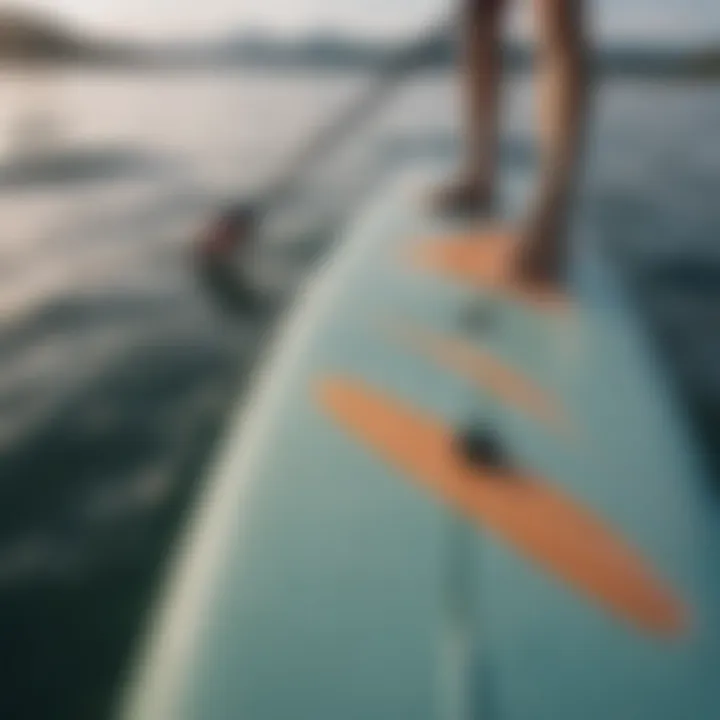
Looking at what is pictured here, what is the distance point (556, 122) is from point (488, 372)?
0.44m

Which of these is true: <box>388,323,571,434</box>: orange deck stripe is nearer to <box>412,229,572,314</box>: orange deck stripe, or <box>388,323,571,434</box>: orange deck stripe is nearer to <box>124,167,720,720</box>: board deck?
<box>124,167,720,720</box>: board deck

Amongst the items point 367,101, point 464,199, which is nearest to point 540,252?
point 464,199

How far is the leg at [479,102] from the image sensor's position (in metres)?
2.40

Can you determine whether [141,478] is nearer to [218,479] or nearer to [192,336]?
[218,479]

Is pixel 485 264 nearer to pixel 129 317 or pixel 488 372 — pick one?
pixel 488 372

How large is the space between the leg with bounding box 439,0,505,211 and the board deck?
→ 637 mm

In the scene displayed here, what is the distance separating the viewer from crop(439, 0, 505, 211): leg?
240 cm

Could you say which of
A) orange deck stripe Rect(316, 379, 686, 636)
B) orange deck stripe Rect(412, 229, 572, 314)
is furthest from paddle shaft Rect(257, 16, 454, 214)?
orange deck stripe Rect(316, 379, 686, 636)

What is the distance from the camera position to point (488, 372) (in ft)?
5.63

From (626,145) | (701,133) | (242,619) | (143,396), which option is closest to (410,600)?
(242,619)

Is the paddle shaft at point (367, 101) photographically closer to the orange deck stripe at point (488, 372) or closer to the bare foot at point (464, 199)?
the bare foot at point (464, 199)

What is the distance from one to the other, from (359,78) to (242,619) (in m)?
6.74

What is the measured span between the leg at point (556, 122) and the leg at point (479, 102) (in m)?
0.39

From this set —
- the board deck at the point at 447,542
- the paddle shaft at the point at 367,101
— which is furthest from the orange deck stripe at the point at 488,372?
the paddle shaft at the point at 367,101
